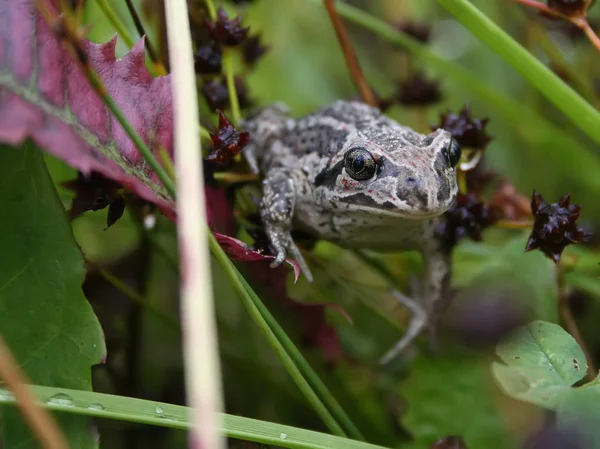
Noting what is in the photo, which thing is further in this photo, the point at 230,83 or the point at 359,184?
the point at 230,83

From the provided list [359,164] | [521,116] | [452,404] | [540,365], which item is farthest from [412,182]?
[521,116]

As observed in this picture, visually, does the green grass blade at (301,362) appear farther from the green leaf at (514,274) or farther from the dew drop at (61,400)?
the green leaf at (514,274)

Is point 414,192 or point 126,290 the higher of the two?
point 414,192

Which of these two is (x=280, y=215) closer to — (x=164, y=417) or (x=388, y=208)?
(x=388, y=208)

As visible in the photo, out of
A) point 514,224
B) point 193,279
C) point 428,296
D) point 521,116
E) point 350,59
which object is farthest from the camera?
point 521,116

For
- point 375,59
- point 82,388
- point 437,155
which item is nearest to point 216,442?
point 82,388

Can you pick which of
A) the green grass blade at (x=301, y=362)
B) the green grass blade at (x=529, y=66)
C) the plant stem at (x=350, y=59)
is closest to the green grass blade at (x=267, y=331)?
the green grass blade at (x=301, y=362)
